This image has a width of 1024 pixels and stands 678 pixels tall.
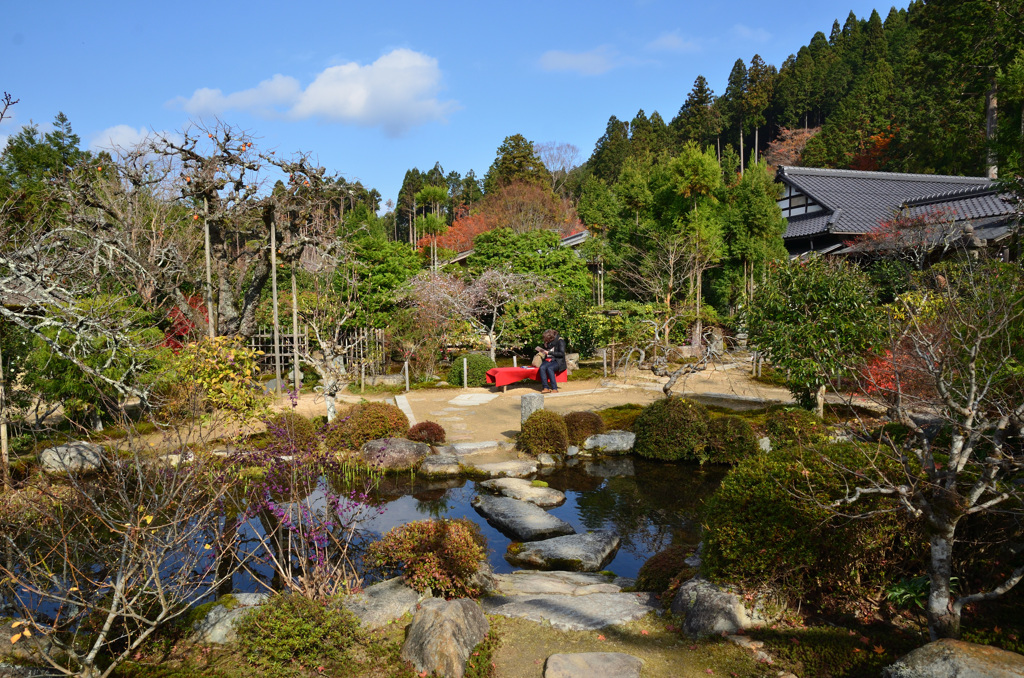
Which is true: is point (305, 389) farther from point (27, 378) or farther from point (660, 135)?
point (660, 135)

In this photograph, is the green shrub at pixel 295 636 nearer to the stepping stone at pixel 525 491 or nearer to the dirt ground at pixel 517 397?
the stepping stone at pixel 525 491

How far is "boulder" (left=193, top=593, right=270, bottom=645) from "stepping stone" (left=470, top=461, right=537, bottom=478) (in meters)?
5.35

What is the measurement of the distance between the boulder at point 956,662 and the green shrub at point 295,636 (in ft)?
11.4

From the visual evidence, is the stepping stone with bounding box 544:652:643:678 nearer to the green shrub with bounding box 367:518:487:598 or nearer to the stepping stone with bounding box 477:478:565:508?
the green shrub with bounding box 367:518:487:598

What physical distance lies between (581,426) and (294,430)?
5429 mm

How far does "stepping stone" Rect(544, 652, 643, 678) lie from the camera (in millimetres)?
4133

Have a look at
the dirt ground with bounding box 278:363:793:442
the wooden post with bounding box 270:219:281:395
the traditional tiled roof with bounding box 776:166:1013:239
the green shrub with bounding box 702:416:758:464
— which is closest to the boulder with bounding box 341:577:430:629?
the dirt ground with bounding box 278:363:793:442

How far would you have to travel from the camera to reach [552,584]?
602cm

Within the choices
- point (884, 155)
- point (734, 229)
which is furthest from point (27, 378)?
point (884, 155)

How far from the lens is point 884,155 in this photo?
1341 inches

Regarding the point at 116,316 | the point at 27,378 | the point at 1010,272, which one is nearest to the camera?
the point at 1010,272

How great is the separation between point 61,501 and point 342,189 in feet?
31.8

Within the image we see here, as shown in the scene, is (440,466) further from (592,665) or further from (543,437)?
(592,665)

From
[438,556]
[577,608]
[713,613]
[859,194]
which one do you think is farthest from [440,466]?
[859,194]
